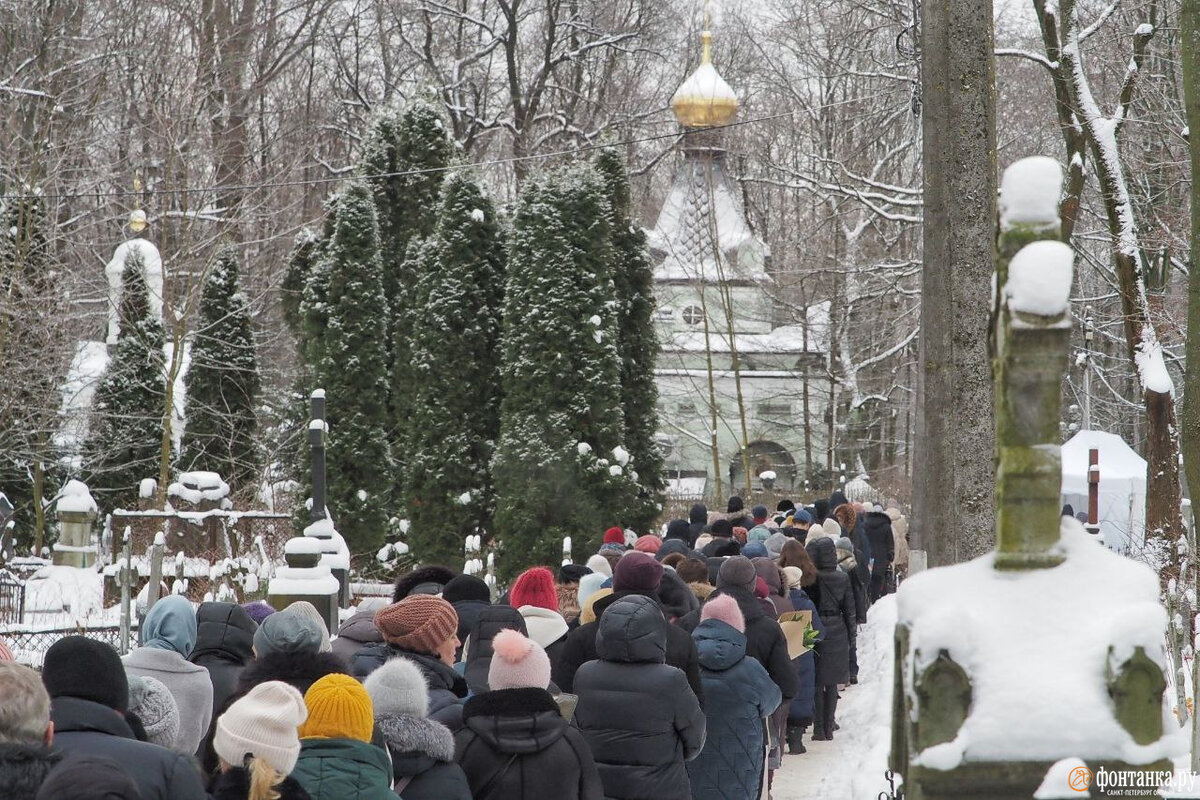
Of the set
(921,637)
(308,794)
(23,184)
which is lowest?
(308,794)

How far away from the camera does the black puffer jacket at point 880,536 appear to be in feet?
62.9

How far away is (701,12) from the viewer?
46.2m

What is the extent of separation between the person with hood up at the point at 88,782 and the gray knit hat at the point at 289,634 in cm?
202

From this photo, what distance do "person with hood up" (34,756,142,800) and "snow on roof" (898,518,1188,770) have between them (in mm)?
1667

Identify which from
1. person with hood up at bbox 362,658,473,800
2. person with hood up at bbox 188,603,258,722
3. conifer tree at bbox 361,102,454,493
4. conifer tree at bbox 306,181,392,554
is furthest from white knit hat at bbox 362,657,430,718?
conifer tree at bbox 361,102,454,493

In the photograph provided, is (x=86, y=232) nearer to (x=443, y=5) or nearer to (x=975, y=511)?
(x=443, y=5)

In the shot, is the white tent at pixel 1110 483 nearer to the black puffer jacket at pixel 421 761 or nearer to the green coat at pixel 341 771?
the black puffer jacket at pixel 421 761

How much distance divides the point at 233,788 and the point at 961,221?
510 centimetres

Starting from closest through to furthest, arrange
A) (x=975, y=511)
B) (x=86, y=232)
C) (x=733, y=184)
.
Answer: (x=975, y=511), (x=86, y=232), (x=733, y=184)

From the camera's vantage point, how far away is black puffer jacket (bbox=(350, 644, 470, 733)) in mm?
5547

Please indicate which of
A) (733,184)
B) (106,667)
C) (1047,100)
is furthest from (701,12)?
(106,667)

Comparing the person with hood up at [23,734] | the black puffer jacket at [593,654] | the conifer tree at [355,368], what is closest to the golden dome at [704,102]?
the conifer tree at [355,368]

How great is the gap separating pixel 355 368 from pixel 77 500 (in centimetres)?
430

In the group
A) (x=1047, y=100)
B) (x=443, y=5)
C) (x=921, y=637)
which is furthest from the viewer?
(x=443, y=5)
